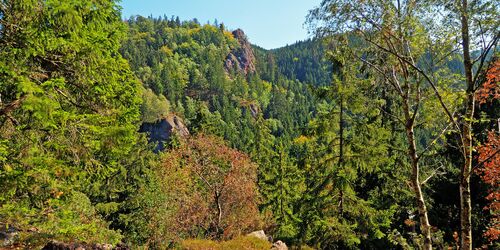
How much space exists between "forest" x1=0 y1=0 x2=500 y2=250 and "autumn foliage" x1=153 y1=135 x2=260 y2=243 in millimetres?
135

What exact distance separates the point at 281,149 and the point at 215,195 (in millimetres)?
12953

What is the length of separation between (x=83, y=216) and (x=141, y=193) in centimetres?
1015

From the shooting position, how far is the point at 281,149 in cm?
3688

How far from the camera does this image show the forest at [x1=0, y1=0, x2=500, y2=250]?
8633mm

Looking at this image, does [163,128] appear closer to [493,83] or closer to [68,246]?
[68,246]

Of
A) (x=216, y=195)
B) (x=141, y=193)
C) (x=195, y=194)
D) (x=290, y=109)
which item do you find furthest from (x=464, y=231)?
(x=290, y=109)

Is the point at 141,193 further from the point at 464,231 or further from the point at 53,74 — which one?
the point at 464,231

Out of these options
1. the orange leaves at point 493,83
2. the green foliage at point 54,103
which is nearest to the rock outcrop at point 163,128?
the orange leaves at point 493,83

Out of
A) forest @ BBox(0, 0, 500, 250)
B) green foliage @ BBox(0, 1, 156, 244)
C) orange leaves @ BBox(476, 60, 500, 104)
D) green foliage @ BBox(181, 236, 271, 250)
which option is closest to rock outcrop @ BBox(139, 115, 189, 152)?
forest @ BBox(0, 0, 500, 250)

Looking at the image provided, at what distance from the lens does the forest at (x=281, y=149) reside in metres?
8.63

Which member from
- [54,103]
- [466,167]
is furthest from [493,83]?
[54,103]

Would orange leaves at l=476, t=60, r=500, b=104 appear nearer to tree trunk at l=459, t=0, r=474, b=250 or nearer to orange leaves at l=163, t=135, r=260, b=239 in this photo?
tree trunk at l=459, t=0, r=474, b=250

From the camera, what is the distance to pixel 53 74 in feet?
31.0

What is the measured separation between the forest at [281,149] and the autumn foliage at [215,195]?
135mm
